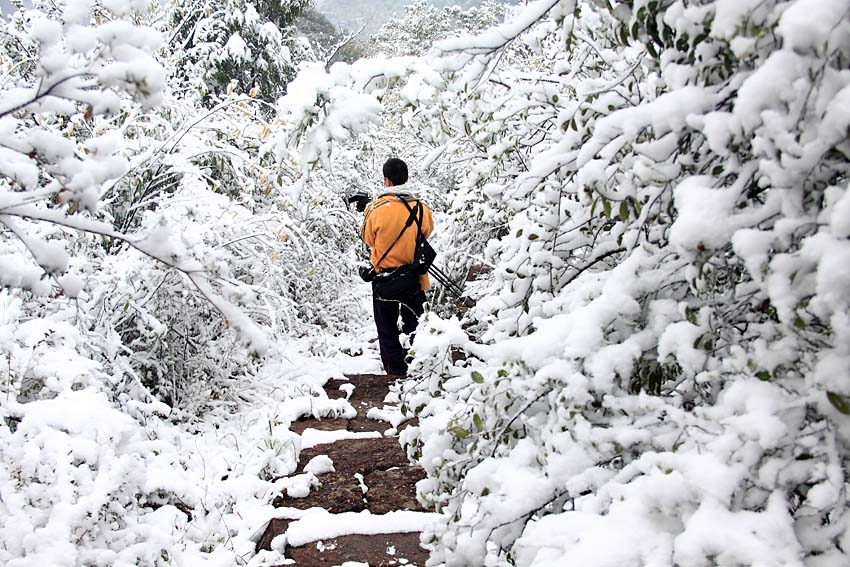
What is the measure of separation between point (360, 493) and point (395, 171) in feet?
9.18

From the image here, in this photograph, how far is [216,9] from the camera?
13602 mm

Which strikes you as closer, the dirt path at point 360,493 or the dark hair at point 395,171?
the dirt path at point 360,493

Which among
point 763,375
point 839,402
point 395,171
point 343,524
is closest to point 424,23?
point 395,171

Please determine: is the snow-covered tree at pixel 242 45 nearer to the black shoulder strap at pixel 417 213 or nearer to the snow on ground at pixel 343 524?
the black shoulder strap at pixel 417 213

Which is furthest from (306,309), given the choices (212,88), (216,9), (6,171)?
(216,9)

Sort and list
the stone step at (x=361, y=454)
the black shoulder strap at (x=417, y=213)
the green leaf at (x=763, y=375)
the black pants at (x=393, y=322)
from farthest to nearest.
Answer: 1. the black pants at (x=393, y=322)
2. the black shoulder strap at (x=417, y=213)
3. the stone step at (x=361, y=454)
4. the green leaf at (x=763, y=375)

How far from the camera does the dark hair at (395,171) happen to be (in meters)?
5.43

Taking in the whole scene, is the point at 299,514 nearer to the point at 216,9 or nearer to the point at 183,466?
the point at 183,466

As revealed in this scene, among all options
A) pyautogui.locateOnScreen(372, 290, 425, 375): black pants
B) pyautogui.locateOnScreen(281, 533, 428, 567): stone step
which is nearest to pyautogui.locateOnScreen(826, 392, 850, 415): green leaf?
pyautogui.locateOnScreen(281, 533, 428, 567): stone step

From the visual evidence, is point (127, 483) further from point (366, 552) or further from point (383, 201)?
point (383, 201)

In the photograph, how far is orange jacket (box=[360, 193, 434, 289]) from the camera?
17.6ft

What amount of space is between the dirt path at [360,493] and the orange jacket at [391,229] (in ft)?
3.98

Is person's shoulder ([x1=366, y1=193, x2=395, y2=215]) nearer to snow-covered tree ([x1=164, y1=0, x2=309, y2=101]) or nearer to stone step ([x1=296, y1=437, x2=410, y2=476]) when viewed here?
stone step ([x1=296, y1=437, x2=410, y2=476])

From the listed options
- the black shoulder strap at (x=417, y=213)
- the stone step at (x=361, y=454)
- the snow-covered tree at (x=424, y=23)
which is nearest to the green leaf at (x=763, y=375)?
the stone step at (x=361, y=454)
